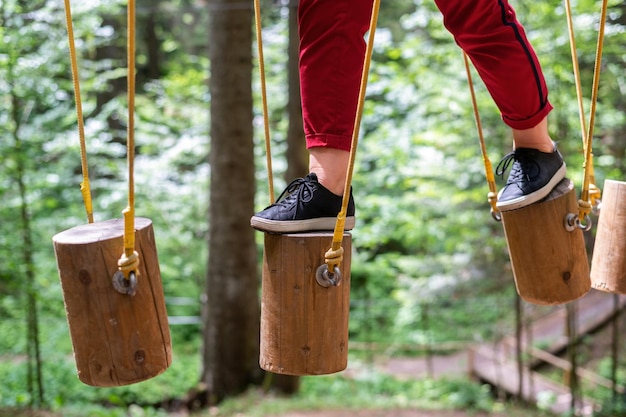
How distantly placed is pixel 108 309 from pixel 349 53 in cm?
85

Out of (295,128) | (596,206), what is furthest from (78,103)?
(295,128)

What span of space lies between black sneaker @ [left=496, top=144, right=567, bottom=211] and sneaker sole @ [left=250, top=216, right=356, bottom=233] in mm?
519

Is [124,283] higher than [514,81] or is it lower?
lower

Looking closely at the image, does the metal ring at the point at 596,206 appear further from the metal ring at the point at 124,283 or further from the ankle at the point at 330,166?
the metal ring at the point at 124,283

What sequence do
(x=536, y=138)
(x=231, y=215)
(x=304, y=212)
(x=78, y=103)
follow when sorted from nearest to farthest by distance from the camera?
(x=78, y=103) → (x=304, y=212) → (x=536, y=138) → (x=231, y=215)

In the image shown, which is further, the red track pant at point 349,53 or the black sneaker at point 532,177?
the black sneaker at point 532,177

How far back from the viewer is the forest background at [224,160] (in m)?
5.22

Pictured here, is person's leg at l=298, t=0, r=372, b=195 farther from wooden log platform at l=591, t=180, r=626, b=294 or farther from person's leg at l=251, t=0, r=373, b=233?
wooden log platform at l=591, t=180, r=626, b=294

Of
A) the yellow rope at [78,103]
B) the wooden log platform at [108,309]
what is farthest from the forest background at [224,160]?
the wooden log platform at [108,309]

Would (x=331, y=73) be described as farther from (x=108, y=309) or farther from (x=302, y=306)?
(x=108, y=309)

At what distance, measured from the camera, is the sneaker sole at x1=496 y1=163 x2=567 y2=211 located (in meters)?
1.94

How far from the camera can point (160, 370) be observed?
1.57 m

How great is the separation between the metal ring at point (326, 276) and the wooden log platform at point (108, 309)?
38cm

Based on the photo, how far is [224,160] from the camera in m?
5.59
